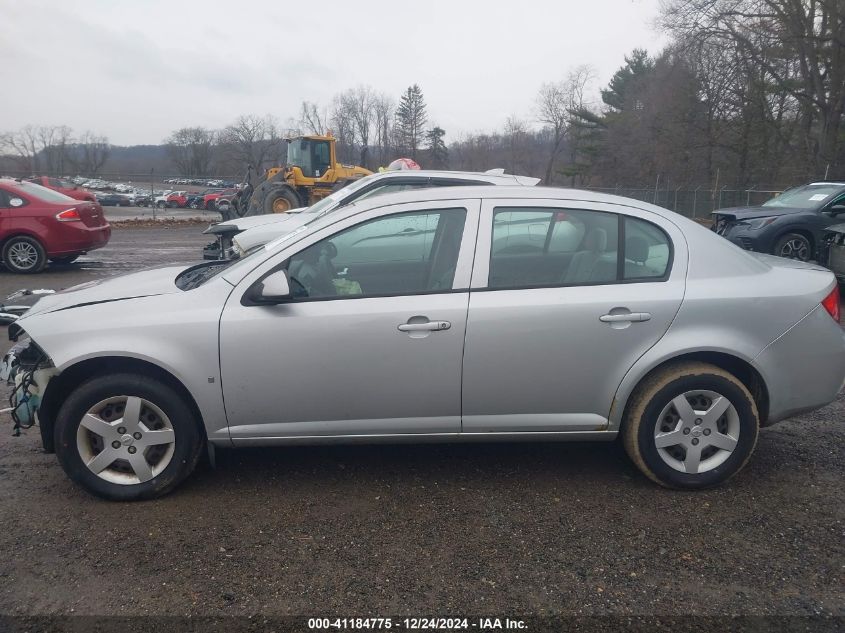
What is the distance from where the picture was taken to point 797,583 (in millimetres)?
2893

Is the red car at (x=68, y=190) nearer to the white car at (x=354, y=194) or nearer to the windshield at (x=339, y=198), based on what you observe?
the white car at (x=354, y=194)

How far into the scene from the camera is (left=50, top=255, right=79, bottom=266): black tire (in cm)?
1190

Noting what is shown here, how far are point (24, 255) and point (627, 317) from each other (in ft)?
37.6

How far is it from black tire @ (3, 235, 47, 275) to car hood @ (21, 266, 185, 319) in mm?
8726

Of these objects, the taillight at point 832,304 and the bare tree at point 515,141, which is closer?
the taillight at point 832,304

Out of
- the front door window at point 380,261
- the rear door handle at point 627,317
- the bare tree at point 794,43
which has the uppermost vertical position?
the bare tree at point 794,43

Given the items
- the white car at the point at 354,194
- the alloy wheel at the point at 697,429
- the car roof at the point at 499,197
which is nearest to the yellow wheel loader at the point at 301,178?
the white car at the point at 354,194

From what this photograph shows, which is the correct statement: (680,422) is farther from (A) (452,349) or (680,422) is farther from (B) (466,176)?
(B) (466,176)

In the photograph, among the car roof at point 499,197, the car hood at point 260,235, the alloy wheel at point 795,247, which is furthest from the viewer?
the alloy wheel at point 795,247

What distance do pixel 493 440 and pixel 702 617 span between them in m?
1.37

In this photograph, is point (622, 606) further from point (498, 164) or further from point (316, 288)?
point (498, 164)

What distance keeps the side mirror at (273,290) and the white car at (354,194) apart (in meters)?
3.87

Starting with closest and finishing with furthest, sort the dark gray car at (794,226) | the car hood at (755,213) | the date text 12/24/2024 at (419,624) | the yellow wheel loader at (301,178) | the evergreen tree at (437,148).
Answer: the date text 12/24/2024 at (419,624) < the dark gray car at (794,226) < the car hood at (755,213) < the yellow wheel loader at (301,178) < the evergreen tree at (437,148)

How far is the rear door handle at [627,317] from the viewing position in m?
3.58
